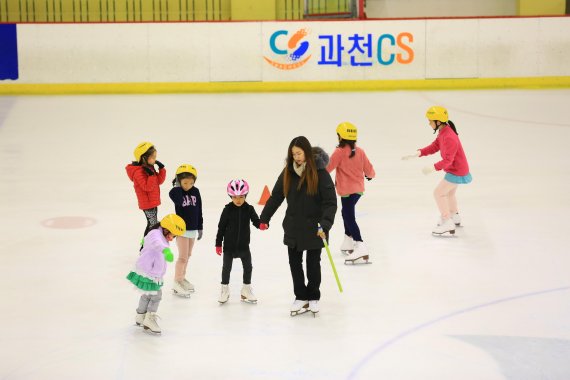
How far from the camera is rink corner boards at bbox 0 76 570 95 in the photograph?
20.4m

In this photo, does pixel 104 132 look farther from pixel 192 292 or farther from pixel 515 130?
pixel 192 292

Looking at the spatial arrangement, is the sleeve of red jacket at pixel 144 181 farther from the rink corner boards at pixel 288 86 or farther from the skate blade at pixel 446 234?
the rink corner boards at pixel 288 86

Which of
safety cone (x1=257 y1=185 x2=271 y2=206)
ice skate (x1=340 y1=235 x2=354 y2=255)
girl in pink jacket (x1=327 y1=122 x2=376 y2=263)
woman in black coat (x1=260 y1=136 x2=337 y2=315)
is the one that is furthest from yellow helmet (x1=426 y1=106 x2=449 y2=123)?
woman in black coat (x1=260 y1=136 x2=337 y2=315)

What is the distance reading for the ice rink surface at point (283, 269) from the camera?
6680 millimetres

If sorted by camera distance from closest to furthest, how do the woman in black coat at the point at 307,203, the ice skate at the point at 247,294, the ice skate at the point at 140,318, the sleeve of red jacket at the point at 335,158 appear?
the ice skate at the point at 140,318, the woman in black coat at the point at 307,203, the ice skate at the point at 247,294, the sleeve of red jacket at the point at 335,158

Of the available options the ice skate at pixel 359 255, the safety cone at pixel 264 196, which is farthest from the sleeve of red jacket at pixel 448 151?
the safety cone at pixel 264 196

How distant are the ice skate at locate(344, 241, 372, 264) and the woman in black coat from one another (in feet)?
4.69

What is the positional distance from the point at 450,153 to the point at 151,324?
3874mm

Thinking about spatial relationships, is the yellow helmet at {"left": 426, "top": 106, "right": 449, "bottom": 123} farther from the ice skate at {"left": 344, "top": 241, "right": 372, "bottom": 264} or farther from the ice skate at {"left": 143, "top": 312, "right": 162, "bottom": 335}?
the ice skate at {"left": 143, "top": 312, "right": 162, "bottom": 335}

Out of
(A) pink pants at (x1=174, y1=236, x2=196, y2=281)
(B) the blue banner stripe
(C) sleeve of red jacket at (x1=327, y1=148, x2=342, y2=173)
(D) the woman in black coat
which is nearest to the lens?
(D) the woman in black coat

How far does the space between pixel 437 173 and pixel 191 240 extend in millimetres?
5809

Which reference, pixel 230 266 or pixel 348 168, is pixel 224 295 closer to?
pixel 230 266

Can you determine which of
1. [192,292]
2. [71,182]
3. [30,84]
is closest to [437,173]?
[71,182]

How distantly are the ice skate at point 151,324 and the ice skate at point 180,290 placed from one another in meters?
0.84
